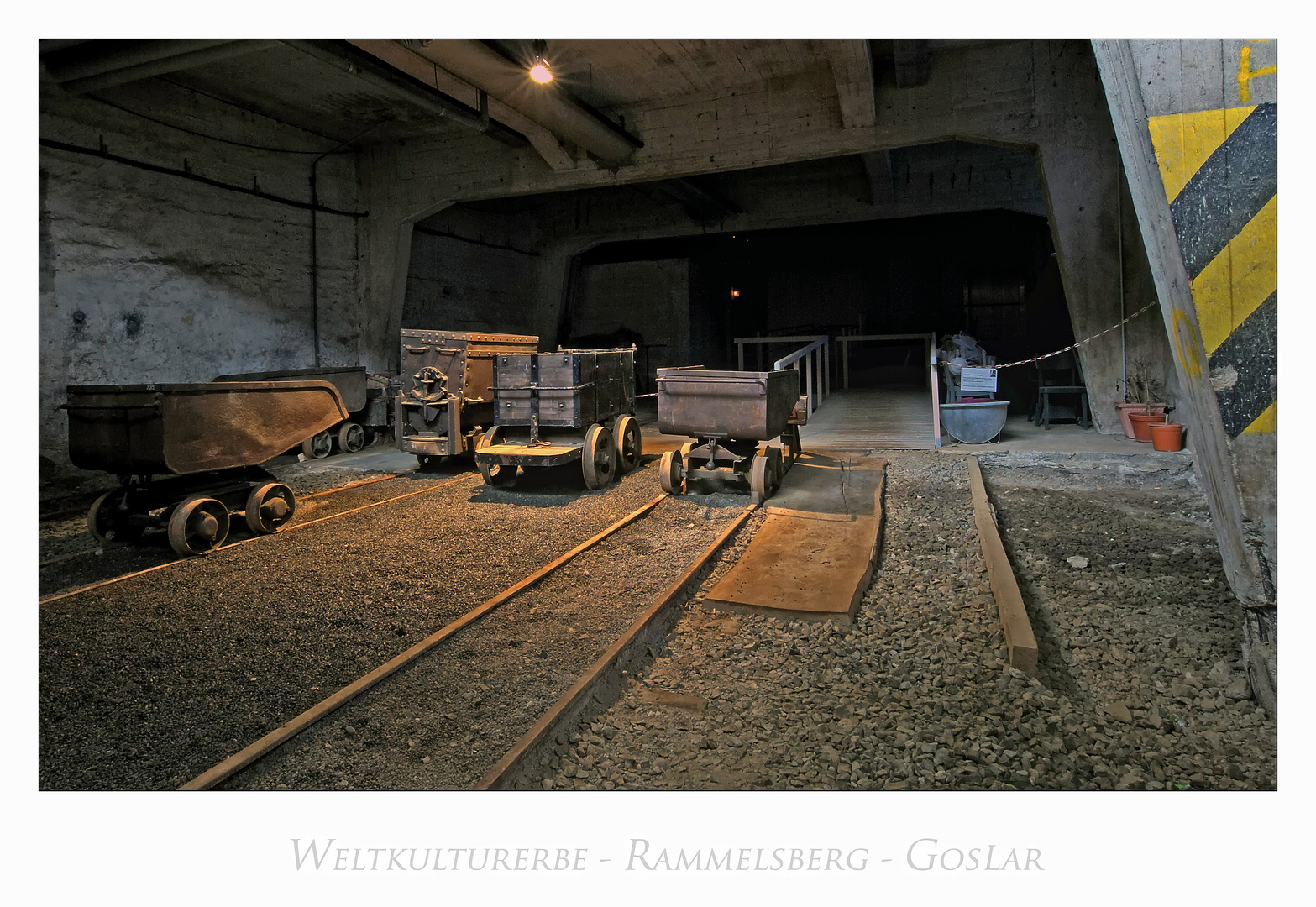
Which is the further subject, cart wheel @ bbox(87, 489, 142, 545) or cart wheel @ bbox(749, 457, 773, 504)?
cart wheel @ bbox(749, 457, 773, 504)

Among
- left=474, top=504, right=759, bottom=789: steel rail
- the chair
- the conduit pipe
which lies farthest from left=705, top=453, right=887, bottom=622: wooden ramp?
the conduit pipe

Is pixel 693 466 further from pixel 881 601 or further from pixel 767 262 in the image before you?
pixel 767 262

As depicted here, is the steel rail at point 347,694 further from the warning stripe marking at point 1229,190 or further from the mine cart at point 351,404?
the mine cart at point 351,404

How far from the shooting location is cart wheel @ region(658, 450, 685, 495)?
683cm

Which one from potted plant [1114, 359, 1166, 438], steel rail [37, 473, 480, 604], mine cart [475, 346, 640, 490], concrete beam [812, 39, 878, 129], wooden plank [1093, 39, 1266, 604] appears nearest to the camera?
wooden plank [1093, 39, 1266, 604]

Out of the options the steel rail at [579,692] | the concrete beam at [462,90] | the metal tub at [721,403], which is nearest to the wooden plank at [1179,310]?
the steel rail at [579,692]

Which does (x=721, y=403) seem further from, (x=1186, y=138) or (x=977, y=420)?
(x=1186, y=138)

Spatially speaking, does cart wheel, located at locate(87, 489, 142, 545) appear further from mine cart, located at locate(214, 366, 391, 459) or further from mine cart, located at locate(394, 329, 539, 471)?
mine cart, located at locate(214, 366, 391, 459)

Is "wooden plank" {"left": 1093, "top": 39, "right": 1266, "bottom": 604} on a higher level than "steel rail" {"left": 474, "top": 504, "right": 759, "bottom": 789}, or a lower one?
higher

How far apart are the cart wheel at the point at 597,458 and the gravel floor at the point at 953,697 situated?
319 cm

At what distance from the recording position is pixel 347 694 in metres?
3.06

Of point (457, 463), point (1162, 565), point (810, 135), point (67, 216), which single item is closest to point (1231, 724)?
point (1162, 565)

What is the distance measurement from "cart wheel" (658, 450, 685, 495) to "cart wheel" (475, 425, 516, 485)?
5.18 ft

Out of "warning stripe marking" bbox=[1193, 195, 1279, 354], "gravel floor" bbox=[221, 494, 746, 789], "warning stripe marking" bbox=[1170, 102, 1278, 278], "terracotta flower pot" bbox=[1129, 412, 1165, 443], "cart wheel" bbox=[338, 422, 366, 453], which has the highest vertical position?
"warning stripe marking" bbox=[1170, 102, 1278, 278]
